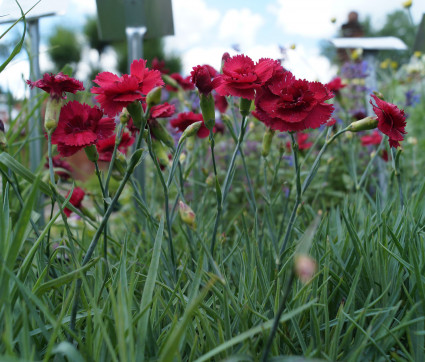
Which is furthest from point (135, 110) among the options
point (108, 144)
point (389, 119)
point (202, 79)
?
point (389, 119)

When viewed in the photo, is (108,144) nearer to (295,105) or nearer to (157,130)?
(157,130)

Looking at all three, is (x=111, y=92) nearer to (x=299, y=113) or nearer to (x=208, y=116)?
(x=208, y=116)

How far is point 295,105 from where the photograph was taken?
59 centimetres

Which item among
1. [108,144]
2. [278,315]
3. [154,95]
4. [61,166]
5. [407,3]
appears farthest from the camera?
[407,3]

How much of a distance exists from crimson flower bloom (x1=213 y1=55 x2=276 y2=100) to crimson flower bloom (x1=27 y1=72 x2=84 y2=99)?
0.75ft

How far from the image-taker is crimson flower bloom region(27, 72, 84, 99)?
23.7 inches

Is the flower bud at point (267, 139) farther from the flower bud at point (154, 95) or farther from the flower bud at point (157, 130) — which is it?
the flower bud at point (154, 95)

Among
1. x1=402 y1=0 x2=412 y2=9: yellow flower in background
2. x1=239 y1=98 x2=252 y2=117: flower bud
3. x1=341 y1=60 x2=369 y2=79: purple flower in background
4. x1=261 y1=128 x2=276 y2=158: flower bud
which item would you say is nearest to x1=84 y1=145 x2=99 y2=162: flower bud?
x1=239 y1=98 x2=252 y2=117: flower bud

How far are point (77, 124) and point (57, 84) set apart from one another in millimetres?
67

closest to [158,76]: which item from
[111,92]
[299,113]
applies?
[111,92]

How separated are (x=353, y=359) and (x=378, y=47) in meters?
1.63

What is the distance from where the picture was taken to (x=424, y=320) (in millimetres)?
521

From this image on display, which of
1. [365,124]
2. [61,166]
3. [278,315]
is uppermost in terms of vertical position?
[365,124]

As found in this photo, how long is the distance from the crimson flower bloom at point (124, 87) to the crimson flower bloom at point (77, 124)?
0.15ft
